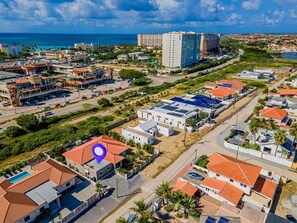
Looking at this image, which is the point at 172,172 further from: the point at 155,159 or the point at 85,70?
the point at 85,70

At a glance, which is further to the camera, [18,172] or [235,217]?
[18,172]

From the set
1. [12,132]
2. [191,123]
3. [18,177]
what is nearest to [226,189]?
[191,123]

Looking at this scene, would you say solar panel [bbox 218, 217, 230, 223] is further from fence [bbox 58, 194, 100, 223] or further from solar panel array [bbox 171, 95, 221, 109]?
solar panel array [bbox 171, 95, 221, 109]

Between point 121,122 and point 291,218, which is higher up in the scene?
point 121,122

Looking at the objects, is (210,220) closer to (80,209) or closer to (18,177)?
(80,209)

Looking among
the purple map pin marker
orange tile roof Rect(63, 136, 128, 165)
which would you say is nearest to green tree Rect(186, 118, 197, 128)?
orange tile roof Rect(63, 136, 128, 165)

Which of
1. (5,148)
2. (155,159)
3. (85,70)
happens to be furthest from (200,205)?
(85,70)
